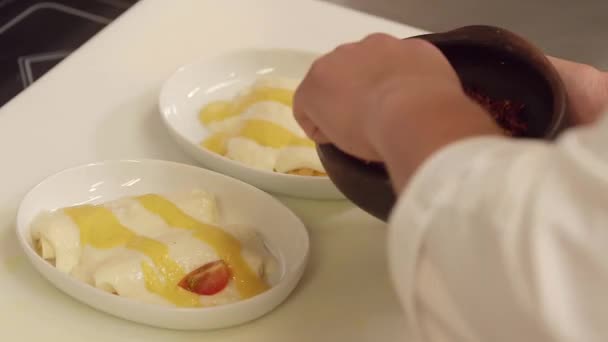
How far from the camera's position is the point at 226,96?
0.69 metres

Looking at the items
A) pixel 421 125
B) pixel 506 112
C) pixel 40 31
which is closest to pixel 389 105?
pixel 421 125

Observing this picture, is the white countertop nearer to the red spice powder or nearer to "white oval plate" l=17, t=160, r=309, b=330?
"white oval plate" l=17, t=160, r=309, b=330

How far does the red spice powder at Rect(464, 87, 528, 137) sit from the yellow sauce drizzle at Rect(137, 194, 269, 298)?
0.59 ft

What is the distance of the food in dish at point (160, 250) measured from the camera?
495 mm

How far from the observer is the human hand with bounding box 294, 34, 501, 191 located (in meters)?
0.33

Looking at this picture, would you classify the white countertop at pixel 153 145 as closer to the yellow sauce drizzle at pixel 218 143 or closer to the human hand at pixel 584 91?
the yellow sauce drizzle at pixel 218 143

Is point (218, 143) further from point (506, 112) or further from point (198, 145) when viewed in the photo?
point (506, 112)

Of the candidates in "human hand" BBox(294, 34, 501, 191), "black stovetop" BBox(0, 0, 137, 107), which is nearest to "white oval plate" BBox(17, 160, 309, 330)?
"human hand" BBox(294, 34, 501, 191)

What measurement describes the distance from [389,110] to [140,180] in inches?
11.3

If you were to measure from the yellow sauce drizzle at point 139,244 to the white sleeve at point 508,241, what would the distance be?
0.69 feet

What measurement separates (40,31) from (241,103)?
821mm

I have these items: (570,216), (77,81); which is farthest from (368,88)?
(77,81)

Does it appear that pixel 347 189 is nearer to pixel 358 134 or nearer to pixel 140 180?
pixel 358 134

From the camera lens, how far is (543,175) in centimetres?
29
